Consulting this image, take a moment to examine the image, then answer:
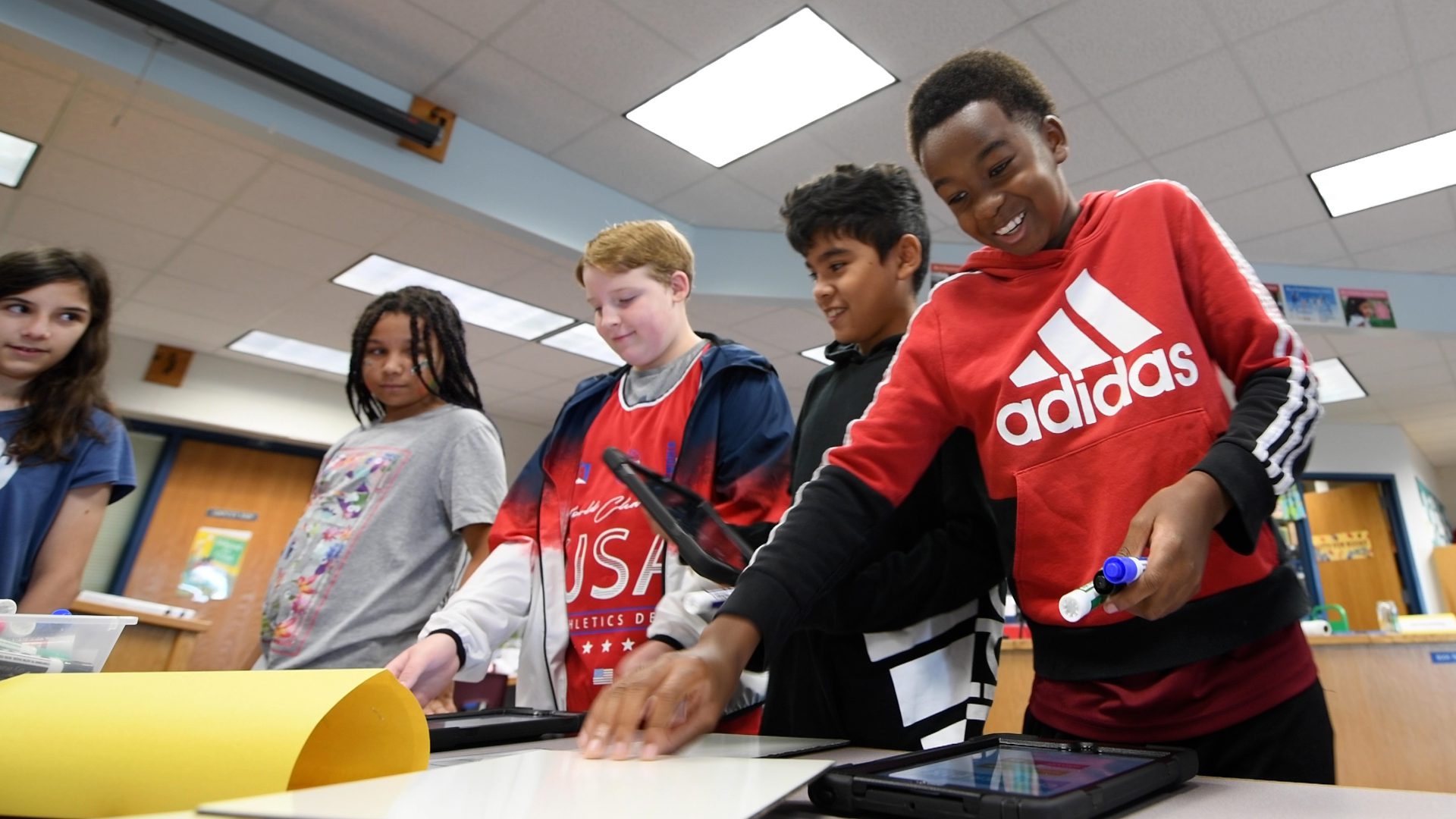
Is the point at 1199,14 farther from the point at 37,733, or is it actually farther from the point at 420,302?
the point at 37,733

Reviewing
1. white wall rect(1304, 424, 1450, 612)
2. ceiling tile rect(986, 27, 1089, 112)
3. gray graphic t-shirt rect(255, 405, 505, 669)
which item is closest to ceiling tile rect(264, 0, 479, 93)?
ceiling tile rect(986, 27, 1089, 112)

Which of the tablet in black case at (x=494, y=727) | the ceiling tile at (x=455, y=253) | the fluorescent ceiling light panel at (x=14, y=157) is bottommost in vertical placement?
the tablet in black case at (x=494, y=727)

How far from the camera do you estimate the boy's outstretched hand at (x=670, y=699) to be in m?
0.51

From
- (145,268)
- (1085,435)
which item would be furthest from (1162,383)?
(145,268)

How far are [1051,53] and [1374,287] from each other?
8.19 ft

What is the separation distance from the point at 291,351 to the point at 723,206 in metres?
3.62

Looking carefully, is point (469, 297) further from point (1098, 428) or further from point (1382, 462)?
point (1382, 462)

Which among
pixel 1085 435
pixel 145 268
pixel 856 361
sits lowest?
pixel 1085 435

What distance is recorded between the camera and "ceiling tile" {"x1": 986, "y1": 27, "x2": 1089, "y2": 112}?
258cm

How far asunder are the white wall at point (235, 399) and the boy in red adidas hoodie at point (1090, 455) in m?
4.80

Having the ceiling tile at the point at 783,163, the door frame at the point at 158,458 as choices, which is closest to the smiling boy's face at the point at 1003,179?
the ceiling tile at the point at 783,163

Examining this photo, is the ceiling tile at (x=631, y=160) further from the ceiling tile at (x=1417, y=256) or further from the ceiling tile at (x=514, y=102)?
the ceiling tile at (x=1417, y=256)

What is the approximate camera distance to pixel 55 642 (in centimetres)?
60

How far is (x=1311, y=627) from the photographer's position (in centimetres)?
315
